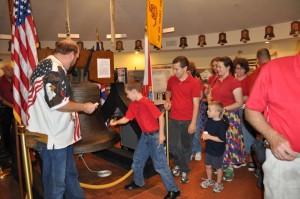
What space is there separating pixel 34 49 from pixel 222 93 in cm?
244

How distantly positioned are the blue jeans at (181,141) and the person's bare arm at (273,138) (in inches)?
69.5

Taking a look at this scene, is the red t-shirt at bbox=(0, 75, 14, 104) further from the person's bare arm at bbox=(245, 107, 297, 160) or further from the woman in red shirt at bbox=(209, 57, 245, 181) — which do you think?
the person's bare arm at bbox=(245, 107, 297, 160)

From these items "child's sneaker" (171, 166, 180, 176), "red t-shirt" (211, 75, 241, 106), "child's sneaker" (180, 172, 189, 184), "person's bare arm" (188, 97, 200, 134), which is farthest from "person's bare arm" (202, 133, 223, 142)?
"child's sneaker" (171, 166, 180, 176)

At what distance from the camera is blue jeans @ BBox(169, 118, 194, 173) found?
3311mm

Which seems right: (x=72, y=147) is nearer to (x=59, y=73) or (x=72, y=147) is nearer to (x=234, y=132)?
(x=59, y=73)

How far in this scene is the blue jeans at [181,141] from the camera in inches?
130

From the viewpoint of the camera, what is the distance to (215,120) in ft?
9.94

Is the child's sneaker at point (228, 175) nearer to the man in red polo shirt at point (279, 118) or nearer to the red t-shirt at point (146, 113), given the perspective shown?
the red t-shirt at point (146, 113)

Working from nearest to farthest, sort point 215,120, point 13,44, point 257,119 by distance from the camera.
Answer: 1. point 257,119
2. point 13,44
3. point 215,120

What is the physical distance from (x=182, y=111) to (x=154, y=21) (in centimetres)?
139

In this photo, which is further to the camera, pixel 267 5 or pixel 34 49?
pixel 267 5

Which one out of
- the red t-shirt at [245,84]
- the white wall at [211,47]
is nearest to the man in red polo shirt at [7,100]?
the red t-shirt at [245,84]

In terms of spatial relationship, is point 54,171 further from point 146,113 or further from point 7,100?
point 7,100

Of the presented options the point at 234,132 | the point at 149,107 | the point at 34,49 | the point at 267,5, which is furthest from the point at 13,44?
the point at 267,5
